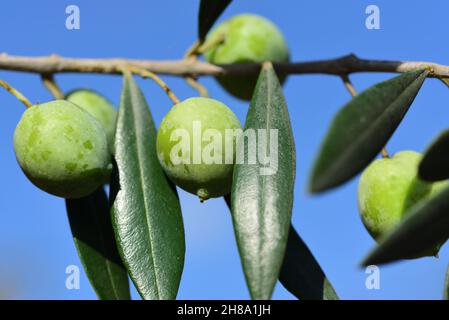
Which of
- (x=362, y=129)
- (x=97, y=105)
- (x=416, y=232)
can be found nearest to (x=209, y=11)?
(x=97, y=105)

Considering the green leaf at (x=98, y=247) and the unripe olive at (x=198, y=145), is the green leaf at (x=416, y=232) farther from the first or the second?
the green leaf at (x=98, y=247)

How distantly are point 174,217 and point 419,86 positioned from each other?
56cm

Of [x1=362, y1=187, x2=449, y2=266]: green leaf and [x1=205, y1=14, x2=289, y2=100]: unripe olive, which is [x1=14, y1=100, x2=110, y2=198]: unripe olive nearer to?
[x1=205, y1=14, x2=289, y2=100]: unripe olive

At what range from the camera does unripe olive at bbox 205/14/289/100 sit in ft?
6.62

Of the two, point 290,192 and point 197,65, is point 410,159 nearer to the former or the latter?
point 290,192

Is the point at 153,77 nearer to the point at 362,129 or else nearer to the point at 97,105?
the point at 97,105

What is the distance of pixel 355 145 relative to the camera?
1.02 meters

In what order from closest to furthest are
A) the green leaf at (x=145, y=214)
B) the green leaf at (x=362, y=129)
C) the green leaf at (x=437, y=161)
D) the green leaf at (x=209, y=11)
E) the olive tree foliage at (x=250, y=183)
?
the green leaf at (x=362, y=129) → the olive tree foliage at (x=250, y=183) → the green leaf at (x=437, y=161) → the green leaf at (x=145, y=214) → the green leaf at (x=209, y=11)

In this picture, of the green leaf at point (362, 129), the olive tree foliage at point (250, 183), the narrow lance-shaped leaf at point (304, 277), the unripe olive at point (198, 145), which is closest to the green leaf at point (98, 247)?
the olive tree foliage at point (250, 183)

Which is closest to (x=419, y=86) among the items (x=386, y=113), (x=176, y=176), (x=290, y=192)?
(x=386, y=113)

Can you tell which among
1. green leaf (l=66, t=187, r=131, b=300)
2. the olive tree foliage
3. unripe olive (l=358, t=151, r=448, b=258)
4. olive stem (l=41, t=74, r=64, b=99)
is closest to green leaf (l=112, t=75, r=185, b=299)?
the olive tree foliage

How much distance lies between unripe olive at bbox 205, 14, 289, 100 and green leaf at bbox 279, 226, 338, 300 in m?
0.58

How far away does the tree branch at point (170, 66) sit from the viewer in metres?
1.68

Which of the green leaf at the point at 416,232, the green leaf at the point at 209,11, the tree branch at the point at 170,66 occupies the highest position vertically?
the green leaf at the point at 209,11
